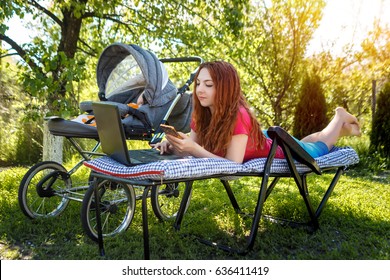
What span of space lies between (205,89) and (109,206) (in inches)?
46.2

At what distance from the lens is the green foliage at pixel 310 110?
7766 mm

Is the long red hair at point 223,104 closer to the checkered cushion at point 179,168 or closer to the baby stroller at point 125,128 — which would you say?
the checkered cushion at point 179,168

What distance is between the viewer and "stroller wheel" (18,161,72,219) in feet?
12.0

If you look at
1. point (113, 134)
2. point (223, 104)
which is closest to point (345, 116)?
point (223, 104)

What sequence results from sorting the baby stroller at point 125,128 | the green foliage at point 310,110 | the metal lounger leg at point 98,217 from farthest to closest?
the green foliage at point 310,110
the baby stroller at point 125,128
the metal lounger leg at point 98,217

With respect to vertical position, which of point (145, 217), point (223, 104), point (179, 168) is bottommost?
point (145, 217)

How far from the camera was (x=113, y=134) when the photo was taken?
2637mm

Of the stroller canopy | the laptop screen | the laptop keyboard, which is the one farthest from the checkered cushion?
the stroller canopy

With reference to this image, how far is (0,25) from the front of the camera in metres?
4.51

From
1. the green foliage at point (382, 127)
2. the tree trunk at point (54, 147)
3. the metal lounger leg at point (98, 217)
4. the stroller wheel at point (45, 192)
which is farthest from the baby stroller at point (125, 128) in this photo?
the green foliage at point (382, 127)

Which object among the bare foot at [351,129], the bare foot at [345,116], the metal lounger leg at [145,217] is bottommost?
the metal lounger leg at [145,217]

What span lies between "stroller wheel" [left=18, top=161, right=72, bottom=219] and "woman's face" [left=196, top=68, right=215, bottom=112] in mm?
1534

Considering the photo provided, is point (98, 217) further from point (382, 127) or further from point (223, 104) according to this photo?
point (382, 127)
